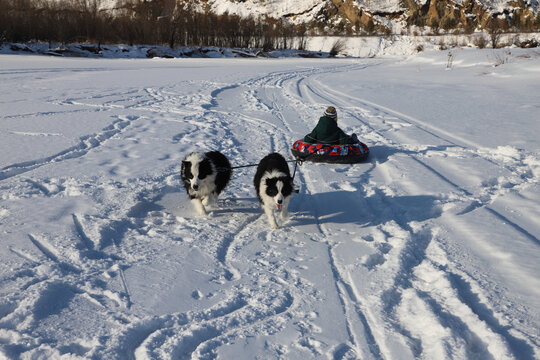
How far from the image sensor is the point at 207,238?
5004mm

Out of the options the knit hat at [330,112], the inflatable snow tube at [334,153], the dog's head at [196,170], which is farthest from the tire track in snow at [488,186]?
the dog's head at [196,170]

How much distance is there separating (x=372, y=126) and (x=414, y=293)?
8.04 meters

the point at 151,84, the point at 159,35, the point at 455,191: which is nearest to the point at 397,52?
the point at 159,35

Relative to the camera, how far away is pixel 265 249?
475 centimetres

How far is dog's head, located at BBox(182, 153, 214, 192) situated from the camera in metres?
5.40

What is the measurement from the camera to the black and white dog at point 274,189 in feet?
16.7

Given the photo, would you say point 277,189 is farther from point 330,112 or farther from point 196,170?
point 330,112

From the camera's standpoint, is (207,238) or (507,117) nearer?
(207,238)

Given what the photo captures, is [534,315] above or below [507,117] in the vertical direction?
below

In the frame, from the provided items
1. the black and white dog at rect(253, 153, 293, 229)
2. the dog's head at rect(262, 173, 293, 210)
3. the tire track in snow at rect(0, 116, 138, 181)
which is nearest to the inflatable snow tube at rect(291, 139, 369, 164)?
the black and white dog at rect(253, 153, 293, 229)

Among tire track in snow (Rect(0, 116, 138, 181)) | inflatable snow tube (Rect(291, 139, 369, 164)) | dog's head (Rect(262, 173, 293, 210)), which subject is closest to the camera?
dog's head (Rect(262, 173, 293, 210))

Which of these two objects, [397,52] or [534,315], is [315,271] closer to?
[534,315]

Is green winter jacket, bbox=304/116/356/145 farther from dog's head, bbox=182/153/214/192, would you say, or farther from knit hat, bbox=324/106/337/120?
dog's head, bbox=182/153/214/192

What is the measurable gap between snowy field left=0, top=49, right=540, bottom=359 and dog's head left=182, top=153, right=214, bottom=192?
20.0 inches
